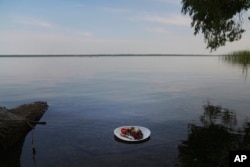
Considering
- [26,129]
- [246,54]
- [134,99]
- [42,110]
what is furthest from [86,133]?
[246,54]

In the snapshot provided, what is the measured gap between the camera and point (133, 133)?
15875mm

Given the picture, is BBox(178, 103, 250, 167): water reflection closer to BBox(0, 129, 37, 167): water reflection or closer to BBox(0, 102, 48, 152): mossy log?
BBox(0, 129, 37, 167): water reflection

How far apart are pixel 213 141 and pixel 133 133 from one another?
430 centimetres

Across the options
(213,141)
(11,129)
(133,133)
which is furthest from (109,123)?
(213,141)

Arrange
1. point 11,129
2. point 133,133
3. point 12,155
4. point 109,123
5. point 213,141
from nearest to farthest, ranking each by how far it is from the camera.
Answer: point 12,155 → point 11,129 → point 213,141 → point 133,133 → point 109,123

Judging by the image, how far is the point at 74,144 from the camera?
51.2ft

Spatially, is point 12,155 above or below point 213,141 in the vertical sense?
below

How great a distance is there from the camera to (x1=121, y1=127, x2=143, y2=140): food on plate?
15.8 m

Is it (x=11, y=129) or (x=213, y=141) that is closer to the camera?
(x=11, y=129)

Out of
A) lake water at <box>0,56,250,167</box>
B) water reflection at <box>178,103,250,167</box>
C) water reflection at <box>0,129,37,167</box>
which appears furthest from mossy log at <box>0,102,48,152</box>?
water reflection at <box>178,103,250,167</box>

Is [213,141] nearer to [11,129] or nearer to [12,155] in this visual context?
[12,155]

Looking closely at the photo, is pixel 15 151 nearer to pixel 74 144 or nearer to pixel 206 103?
pixel 74 144

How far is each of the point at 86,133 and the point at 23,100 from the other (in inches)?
572

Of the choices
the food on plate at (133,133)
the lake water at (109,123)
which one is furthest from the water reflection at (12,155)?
the food on plate at (133,133)
